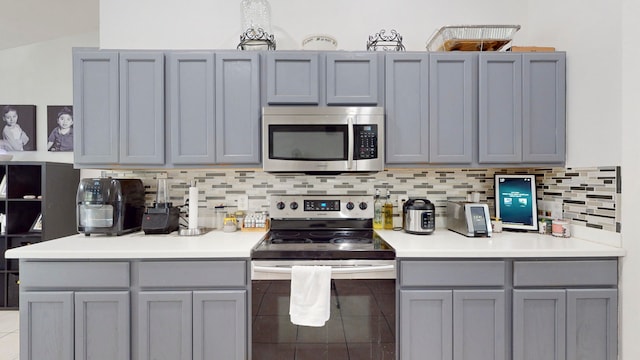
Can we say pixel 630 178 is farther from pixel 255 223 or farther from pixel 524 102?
pixel 255 223

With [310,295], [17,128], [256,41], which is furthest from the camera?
[17,128]

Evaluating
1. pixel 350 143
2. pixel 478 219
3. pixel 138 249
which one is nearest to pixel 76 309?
pixel 138 249

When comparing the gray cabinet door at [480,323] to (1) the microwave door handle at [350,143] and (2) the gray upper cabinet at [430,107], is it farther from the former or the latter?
(1) the microwave door handle at [350,143]

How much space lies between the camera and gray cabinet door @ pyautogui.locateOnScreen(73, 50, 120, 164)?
203 centimetres

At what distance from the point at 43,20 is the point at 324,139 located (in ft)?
11.6

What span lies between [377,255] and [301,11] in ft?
6.29

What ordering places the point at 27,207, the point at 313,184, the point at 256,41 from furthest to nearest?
1. the point at 27,207
2. the point at 313,184
3. the point at 256,41

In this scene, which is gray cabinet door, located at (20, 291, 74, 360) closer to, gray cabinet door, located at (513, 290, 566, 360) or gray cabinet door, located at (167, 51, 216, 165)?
gray cabinet door, located at (167, 51, 216, 165)

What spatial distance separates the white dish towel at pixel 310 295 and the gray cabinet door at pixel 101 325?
0.90 meters

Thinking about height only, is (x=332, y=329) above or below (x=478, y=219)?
below

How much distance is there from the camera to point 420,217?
208 cm

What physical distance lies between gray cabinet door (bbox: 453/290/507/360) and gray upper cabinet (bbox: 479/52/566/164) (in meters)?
0.95

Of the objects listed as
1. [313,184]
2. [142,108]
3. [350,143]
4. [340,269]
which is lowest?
[340,269]

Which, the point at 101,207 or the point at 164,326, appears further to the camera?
the point at 101,207
